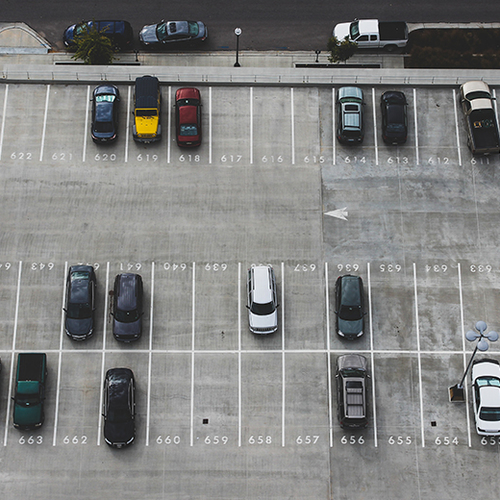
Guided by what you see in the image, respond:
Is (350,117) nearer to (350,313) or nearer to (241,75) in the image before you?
(241,75)

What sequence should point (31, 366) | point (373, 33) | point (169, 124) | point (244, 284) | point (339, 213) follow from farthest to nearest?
1. point (373, 33)
2. point (169, 124)
3. point (339, 213)
4. point (244, 284)
5. point (31, 366)

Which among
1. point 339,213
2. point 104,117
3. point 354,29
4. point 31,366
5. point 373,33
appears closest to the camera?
point 31,366

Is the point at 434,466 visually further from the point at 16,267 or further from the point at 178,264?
the point at 16,267

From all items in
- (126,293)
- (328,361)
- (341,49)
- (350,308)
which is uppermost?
(341,49)

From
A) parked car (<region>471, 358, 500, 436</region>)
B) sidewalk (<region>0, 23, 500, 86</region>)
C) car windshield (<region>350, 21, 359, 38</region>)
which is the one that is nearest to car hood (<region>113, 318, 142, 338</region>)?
sidewalk (<region>0, 23, 500, 86</region>)

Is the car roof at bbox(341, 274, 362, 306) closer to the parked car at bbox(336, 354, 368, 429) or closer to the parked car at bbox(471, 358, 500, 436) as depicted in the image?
the parked car at bbox(336, 354, 368, 429)

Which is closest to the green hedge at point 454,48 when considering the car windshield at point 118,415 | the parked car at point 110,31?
the parked car at point 110,31

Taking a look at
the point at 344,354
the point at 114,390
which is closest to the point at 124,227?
the point at 114,390

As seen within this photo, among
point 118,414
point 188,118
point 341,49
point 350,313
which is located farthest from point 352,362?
point 341,49

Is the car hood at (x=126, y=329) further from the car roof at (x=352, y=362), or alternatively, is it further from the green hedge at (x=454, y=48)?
the green hedge at (x=454, y=48)
